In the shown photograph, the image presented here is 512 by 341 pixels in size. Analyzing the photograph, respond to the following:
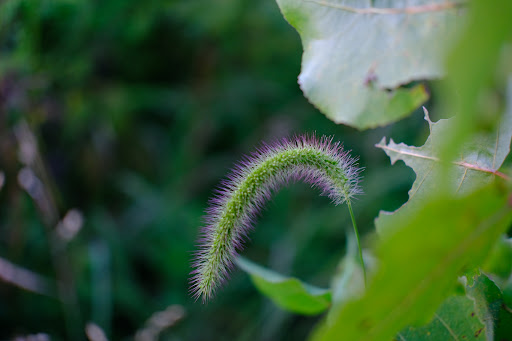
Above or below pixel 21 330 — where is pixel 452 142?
above

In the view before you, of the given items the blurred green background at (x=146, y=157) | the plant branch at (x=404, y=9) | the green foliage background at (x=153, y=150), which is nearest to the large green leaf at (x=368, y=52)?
the plant branch at (x=404, y=9)

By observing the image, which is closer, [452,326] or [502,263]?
[452,326]

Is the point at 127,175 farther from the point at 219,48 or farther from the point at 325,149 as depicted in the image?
the point at 325,149

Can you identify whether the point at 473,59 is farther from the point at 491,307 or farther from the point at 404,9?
the point at 491,307

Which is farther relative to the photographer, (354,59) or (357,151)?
(357,151)

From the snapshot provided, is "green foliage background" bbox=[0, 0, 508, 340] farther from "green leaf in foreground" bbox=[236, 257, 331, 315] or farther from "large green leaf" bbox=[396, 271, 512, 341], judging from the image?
"large green leaf" bbox=[396, 271, 512, 341]

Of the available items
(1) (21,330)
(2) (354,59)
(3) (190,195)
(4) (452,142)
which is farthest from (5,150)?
(4) (452,142)

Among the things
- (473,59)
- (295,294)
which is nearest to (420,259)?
(473,59)
